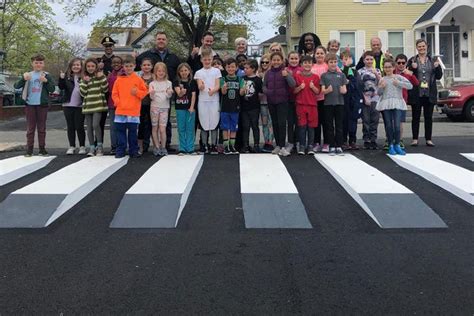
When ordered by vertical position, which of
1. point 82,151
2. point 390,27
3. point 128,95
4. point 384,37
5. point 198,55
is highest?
point 390,27

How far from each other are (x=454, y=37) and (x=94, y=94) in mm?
21455

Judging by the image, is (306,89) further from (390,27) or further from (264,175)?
(390,27)

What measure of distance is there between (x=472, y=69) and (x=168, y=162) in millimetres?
20680

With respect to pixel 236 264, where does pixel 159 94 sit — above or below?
above

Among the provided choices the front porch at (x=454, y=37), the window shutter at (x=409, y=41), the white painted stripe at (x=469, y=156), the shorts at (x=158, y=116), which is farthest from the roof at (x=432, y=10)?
the shorts at (x=158, y=116)

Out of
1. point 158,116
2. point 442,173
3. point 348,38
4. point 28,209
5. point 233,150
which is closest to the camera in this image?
point 28,209

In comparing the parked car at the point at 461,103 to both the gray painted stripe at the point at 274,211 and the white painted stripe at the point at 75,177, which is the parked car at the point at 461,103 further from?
the gray painted stripe at the point at 274,211

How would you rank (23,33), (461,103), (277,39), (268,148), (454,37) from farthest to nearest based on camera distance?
(277,39) → (23,33) → (454,37) → (461,103) → (268,148)

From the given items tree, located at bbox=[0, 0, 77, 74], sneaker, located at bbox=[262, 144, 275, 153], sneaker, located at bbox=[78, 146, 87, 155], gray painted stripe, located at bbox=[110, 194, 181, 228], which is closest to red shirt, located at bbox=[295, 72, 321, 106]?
sneaker, located at bbox=[262, 144, 275, 153]

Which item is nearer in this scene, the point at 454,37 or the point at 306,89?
the point at 306,89

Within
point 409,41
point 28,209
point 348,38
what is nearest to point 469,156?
point 28,209

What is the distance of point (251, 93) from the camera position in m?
8.49

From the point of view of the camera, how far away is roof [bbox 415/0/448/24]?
23092 millimetres

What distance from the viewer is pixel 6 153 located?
32.1ft
